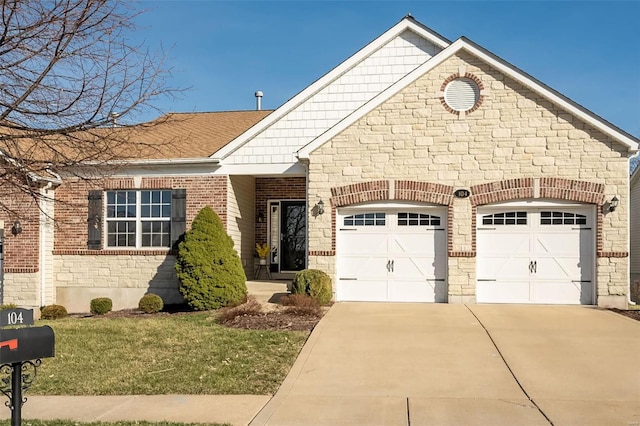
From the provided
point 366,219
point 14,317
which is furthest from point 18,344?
point 366,219

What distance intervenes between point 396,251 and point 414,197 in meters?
1.42

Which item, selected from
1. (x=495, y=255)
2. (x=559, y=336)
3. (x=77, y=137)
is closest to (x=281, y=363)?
(x=77, y=137)

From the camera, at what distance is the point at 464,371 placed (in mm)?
8805

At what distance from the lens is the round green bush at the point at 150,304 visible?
15.4m

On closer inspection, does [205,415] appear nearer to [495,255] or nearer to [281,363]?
[281,363]

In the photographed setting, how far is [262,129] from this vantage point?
16.8 m

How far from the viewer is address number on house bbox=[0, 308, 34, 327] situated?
18.1ft

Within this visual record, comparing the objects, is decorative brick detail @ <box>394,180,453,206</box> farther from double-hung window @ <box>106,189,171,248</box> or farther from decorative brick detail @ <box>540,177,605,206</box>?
double-hung window @ <box>106,189,171,248</box>

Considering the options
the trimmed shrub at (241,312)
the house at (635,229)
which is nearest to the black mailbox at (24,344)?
the trimmed shrub at (241,312)

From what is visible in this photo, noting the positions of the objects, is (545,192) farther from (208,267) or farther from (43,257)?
(43,257)

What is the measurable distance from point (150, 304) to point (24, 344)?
1009 cm

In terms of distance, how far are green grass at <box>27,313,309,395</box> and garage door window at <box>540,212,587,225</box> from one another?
7.04 meters

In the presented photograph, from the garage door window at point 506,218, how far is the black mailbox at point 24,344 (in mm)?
11299

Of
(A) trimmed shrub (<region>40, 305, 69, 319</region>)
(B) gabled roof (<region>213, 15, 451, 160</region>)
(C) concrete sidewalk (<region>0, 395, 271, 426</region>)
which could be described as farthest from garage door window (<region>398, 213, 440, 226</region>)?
(A) trimmed shrub (<region>40, 305, 69, 319</region>)
